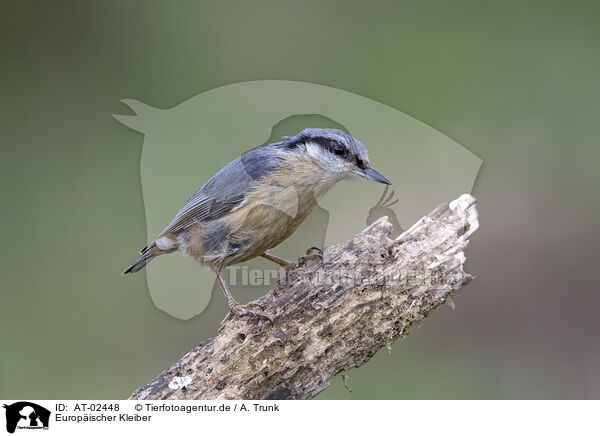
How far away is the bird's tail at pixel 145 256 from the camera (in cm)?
256

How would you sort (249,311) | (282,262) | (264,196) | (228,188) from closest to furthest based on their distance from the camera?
1. (249,311)
2. (264,196)
3. (228,188)
4. (282,262)

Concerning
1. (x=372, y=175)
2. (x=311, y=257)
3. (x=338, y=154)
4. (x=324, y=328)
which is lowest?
(x=324, y=328)

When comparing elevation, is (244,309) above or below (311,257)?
below

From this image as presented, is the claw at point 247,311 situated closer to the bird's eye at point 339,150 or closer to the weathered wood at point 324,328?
the weathered wood at point 324,328

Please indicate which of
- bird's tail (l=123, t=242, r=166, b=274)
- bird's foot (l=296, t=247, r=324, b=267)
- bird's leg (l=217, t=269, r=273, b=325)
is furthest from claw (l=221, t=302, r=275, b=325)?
bird's tail (l=123, t=242, r=166, b=274)
